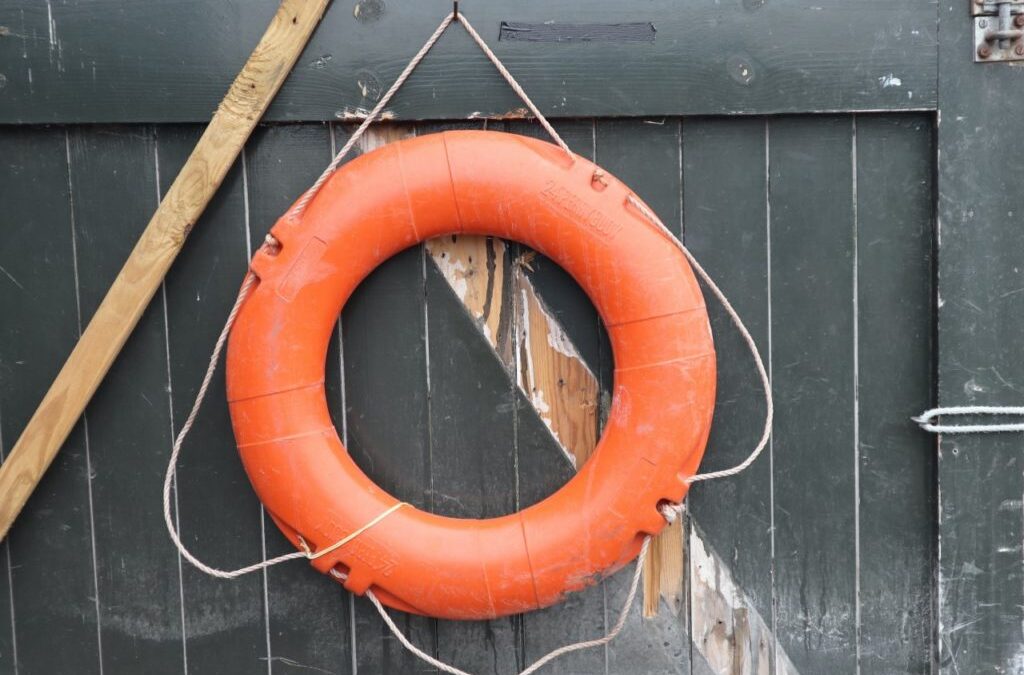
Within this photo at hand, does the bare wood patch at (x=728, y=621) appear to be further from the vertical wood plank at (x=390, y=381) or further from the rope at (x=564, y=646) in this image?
the vertical wood plank at (x=390, y=381)

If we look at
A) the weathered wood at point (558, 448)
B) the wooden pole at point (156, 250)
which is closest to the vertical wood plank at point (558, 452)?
the weathered wood at point (558, 448)

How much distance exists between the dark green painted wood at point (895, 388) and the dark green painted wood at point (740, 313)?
0.17 meters

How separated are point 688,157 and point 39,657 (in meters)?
1.43

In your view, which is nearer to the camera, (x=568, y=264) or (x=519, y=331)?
(x=568, y=264)

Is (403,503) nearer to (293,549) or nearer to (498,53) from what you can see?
(293,549)

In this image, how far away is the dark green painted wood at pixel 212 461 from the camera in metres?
1.55

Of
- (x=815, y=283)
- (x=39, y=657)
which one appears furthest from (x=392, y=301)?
(x=39, y=657)

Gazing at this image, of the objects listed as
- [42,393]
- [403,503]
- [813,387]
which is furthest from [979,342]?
[42,393]

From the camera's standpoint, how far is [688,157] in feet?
5.00

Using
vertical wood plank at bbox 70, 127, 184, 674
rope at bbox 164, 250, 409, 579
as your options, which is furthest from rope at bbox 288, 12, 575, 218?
vertical wood plank at bbox 70, 127, 184, 674

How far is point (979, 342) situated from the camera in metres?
1.52

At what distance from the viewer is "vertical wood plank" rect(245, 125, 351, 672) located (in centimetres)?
153

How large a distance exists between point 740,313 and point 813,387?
18 centimetres

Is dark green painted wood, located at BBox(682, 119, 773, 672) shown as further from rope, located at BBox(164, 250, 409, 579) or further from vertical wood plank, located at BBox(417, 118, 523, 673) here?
rope, located at BBox(164, 250, 409, 579)
